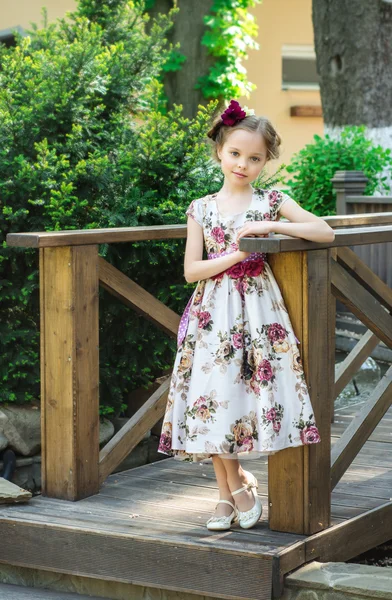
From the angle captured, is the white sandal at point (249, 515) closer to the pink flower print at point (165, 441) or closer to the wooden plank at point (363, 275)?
the pink flower print at point (165, 441)

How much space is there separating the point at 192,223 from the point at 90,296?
1.89 feet

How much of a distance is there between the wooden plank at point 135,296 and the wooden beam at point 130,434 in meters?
0.27

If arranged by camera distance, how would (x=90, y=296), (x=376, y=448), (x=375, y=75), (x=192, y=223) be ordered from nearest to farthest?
(x=192, y=223)
(x=90, y=296)
(x=376, y=448)
(x=375, y=75)

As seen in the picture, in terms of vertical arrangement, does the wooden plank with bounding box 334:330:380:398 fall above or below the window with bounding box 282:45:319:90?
below

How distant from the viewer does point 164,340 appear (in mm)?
5422

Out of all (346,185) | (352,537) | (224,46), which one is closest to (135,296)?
(352,537)

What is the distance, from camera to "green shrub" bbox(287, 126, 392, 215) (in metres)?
10.0

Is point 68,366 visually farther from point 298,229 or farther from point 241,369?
point 298,229

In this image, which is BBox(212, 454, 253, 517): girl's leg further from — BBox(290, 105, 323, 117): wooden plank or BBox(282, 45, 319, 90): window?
BBox(282, 45, 319, 90): window

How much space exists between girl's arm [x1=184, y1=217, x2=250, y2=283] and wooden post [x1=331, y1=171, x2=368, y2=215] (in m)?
5.86

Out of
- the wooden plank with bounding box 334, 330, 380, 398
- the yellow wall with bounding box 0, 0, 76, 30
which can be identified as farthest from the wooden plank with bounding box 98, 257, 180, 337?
the yellow wall with bounding box 0, 0, 76, 30

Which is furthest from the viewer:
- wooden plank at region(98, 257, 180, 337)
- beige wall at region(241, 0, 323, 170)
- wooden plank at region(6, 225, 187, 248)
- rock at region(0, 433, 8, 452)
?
beige wall at region(241, 0, 323, 170)

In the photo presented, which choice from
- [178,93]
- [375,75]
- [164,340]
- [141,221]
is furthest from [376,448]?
[178,93]

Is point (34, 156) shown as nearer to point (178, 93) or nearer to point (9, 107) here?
point (9, 107)
